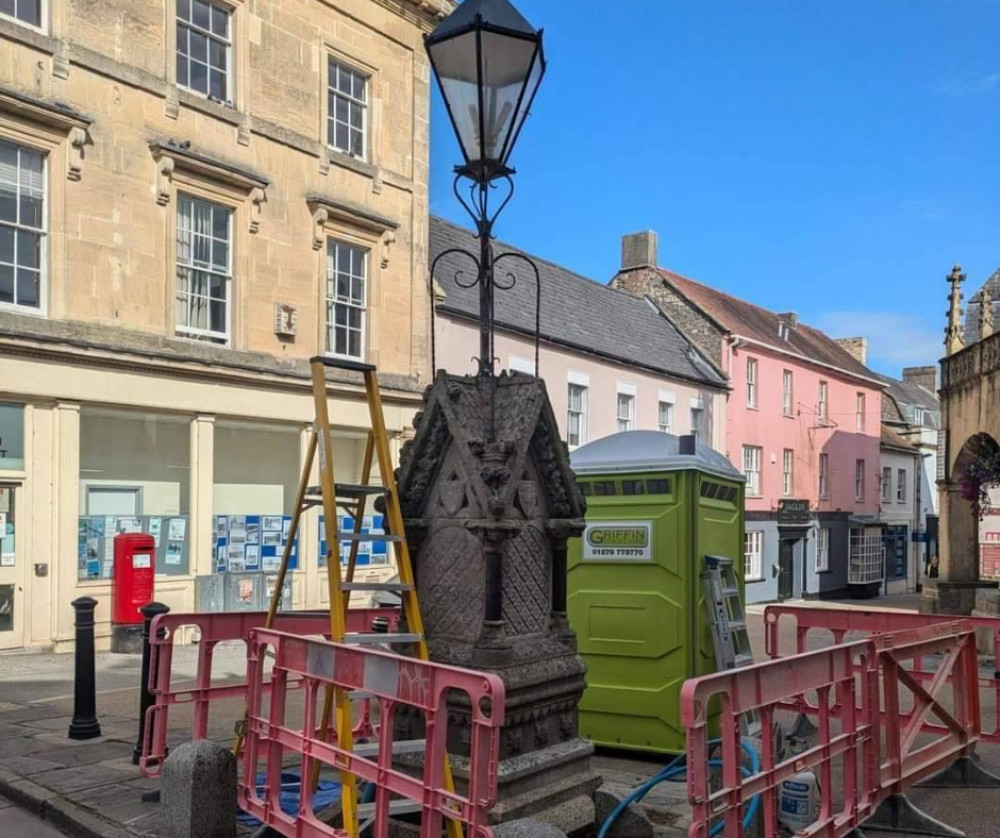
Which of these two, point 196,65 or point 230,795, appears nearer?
point 230,795

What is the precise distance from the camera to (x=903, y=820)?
549cm

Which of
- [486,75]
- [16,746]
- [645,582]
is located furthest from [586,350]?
[486,75]

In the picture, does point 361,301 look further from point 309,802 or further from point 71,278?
point 309,802

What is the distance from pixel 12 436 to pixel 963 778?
10966mm

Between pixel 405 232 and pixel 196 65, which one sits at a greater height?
pixel 196 65

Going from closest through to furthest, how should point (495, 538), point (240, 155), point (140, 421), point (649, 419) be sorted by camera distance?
point (495, 538), point (140, 421), point (240, 155), point (649, 419)

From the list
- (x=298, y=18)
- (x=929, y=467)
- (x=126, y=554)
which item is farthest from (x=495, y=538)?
(x=929, y=467)

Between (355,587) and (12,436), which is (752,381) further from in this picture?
(355,587)

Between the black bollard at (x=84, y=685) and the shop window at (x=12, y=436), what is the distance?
5336mm

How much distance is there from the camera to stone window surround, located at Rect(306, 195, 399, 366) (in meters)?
16.3

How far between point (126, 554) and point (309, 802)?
9.30 metres

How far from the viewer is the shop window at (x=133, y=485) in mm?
13109

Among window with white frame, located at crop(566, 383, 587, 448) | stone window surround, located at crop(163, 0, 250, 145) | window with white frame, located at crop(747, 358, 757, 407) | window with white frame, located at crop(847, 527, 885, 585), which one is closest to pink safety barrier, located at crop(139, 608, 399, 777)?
stone window surround, located at crop(163, 0, 250, 145)

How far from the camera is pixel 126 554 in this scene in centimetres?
1277
